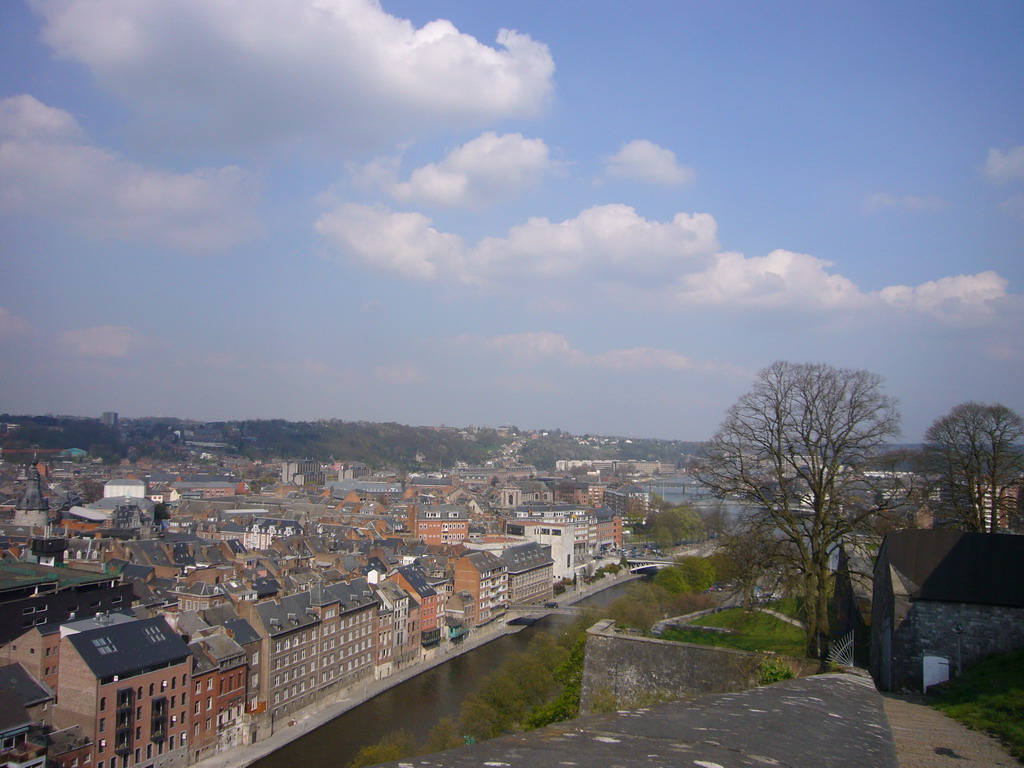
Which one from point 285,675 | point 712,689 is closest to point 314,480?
point 285,675

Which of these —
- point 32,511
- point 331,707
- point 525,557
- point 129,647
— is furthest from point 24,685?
point 32,511

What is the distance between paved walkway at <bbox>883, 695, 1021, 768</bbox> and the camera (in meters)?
4.55

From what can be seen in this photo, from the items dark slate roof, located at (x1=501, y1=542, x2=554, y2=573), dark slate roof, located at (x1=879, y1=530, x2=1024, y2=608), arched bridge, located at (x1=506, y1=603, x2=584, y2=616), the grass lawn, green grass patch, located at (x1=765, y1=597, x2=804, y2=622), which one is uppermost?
dark slate roof, located at (x1=879, y1=530, x2=1024, y2=608)

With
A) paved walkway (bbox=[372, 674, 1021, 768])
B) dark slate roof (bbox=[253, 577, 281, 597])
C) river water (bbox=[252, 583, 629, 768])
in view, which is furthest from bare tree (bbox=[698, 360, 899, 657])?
dark slate roof (bbox=[253, 577, 281, 597])

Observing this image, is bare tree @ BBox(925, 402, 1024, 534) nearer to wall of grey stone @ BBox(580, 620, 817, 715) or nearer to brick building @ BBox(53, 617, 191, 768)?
wall of grey stone @ BBox(580, 620, 817, 715)

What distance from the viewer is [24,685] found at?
17.1 meters

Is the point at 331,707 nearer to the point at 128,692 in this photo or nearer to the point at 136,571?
the point at 128,692

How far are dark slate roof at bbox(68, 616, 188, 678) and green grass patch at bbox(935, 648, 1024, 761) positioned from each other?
57.5 feet

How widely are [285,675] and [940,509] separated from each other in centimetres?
1976

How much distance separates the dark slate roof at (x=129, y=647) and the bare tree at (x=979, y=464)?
19.8 metres

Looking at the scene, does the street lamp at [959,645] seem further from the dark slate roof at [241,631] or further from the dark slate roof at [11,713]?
the dark slate roof at [241,631]

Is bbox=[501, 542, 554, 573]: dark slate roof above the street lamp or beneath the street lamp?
beneath

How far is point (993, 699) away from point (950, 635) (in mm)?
2569

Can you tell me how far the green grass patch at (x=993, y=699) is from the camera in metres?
5.37
